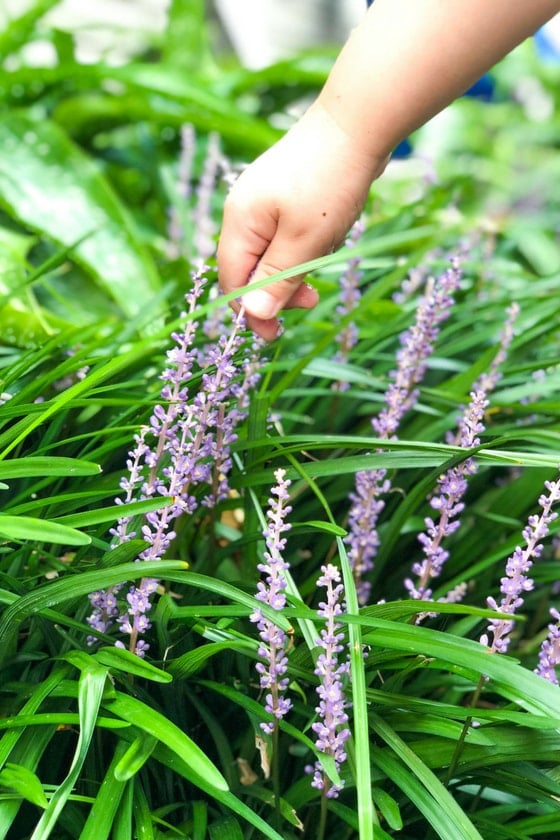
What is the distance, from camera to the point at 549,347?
1.71 m

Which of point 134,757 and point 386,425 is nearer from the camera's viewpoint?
point 134,757

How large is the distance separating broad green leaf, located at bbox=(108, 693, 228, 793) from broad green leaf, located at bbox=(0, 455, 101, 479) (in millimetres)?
234

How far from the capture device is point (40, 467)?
91 centimetres

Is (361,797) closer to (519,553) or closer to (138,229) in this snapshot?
(519,553)

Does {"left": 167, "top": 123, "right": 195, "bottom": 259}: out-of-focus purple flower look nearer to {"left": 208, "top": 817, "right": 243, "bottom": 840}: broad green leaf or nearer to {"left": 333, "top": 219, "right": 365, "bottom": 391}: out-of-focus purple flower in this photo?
{"left": 333, "top": 219, "right": 365, "bottom": 391}: out-of-focus purple flower

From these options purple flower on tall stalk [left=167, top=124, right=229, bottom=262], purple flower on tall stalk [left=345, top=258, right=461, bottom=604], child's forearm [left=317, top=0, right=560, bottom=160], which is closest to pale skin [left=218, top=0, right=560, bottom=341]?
child's forearm [left=317, top=0, right=560, bottom=160]

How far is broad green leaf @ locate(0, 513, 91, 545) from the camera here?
78 centimetres

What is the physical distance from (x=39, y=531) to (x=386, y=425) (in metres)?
0.51

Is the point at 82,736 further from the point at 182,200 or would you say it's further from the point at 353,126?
→ the point at 182,200

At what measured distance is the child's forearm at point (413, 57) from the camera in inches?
34.6

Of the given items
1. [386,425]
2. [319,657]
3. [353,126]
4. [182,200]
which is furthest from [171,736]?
[182,200]

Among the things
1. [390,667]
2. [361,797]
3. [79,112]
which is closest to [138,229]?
[79,112]

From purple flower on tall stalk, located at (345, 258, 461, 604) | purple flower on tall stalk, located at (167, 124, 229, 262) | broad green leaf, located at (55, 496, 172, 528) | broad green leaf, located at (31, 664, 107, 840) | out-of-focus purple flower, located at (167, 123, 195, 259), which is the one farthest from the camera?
out-of-focus purple flower, located at (167, 123, 195, 259)

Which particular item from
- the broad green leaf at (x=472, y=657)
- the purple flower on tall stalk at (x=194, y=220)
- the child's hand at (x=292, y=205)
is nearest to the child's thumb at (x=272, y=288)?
the child's hand at (x=292, y=205)
